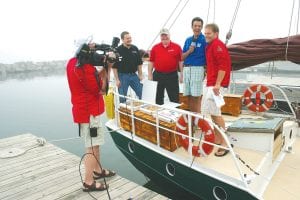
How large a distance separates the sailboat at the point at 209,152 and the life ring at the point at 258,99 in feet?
2.05

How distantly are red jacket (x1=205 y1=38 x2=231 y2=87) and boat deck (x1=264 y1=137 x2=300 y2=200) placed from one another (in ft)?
5.33

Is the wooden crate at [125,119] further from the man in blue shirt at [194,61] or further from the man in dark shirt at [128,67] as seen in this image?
the man in blue shirt at [194,61]

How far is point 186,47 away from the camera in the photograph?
17.9 feet

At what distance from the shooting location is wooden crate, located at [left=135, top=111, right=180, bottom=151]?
15.2ft

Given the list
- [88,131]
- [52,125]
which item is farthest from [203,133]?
[52,125]

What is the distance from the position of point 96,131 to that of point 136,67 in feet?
8.97

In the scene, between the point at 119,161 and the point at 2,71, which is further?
the point at 2,71

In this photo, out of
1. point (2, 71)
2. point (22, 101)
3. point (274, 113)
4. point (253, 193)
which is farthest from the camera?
point (2, 71)

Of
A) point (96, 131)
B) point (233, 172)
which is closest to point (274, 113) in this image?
point (233, 172)

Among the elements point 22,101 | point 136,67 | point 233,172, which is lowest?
point 22,101

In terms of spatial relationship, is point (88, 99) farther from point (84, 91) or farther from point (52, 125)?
point (52, 125)

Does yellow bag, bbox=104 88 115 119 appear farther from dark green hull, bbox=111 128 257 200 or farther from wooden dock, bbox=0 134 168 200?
wooden dock, bbox=0 134 168 200

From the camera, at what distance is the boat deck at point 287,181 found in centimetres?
375

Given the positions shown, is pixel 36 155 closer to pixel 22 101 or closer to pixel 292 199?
pixel 292 199
